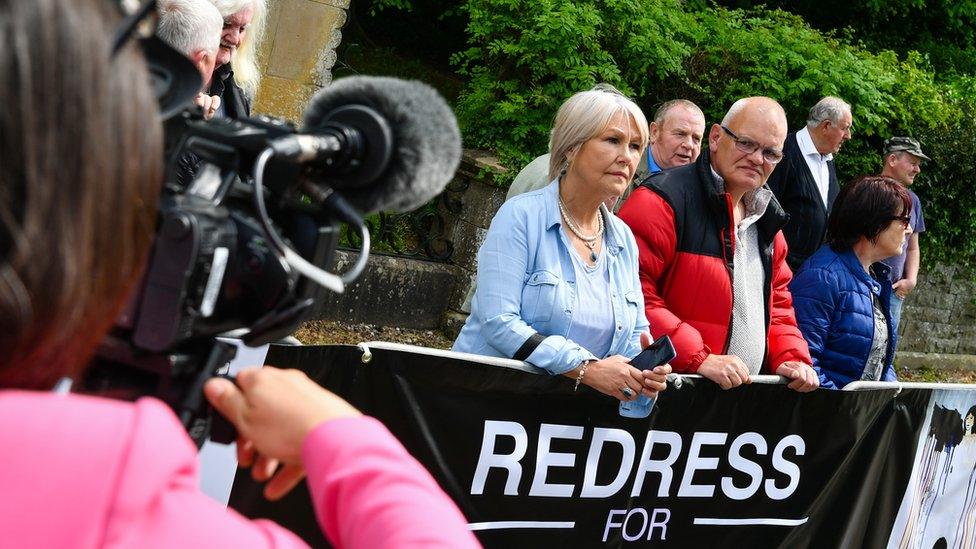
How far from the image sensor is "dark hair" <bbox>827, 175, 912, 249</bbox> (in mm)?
5316

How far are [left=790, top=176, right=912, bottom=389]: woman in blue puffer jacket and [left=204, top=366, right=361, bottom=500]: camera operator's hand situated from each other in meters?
3.97

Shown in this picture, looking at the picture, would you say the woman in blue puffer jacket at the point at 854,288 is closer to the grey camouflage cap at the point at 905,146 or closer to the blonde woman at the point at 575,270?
the blonde woman at the point at 575,270

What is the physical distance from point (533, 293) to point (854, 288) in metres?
2.07

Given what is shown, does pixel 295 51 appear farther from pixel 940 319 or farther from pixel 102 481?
pixel 102 481

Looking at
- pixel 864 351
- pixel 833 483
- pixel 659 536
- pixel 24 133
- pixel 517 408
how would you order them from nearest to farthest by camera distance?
1. pixel 24 133
2. pixel 517 408
3. pixel 659 536
4. pixel 833 483
5. pixel 864 351

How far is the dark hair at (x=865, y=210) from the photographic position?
5.32 meters

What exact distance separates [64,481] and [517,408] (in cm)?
291

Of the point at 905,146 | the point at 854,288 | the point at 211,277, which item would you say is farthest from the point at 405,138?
the point at 905,146

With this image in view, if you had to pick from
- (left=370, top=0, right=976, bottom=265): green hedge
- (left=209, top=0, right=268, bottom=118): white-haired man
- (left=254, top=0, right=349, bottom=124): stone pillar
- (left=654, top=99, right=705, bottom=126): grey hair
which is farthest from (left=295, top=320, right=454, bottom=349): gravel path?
(left=209, top=0, right=268, bottom=118): white-haired man

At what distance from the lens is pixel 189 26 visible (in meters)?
3.61

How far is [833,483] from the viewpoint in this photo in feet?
15.4

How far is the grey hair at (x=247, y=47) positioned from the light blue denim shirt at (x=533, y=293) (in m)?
1.30

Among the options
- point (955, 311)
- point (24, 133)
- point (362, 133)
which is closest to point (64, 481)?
point (24, 133)

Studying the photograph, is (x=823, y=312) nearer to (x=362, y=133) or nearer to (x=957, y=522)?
(x=957, y=522)
